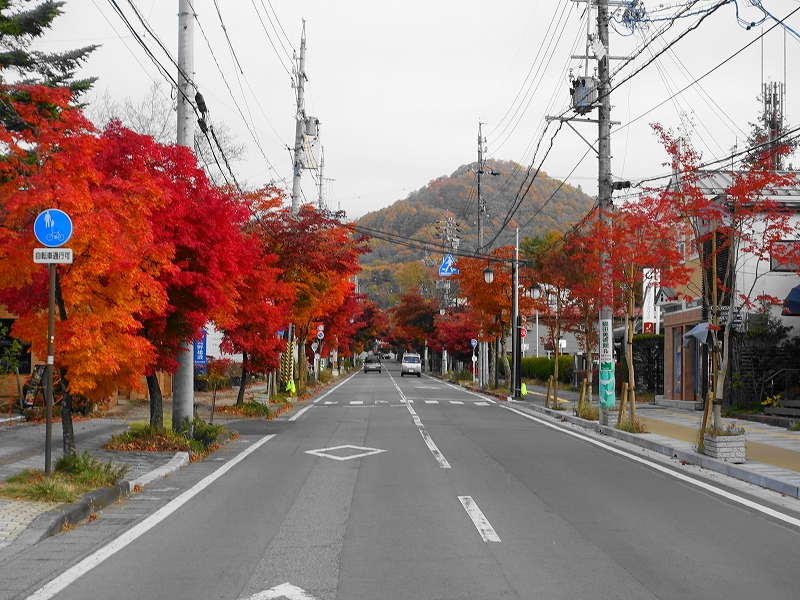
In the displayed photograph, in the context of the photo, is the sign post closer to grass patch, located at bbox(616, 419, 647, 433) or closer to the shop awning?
grass patch, located at bbox(616, 419, 647, 433)

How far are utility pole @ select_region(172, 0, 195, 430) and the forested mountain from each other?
65.0 metres

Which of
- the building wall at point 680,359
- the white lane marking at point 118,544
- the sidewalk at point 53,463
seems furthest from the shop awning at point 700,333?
the white lane marking at point 118,544

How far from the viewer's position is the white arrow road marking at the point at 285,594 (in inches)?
242

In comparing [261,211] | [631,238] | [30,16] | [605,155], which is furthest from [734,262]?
[30,16]

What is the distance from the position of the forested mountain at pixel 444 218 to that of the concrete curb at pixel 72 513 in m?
70.9

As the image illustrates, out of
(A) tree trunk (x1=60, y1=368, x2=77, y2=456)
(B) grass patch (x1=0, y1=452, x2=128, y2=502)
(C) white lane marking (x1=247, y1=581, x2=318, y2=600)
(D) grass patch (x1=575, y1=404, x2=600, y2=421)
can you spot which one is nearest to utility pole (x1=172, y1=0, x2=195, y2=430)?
(A) tree trunk (x1=60, y1=368, x2=77, y2=456)

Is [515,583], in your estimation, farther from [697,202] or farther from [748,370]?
[748,370]

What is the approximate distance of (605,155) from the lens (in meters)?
22.0

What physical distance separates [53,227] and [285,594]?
214 inches

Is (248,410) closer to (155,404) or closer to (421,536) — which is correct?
(155,404)

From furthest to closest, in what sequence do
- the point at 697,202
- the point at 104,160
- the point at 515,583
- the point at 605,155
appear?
the point at 605,155, the point at 697,202, the point at 104,160, the point at 515,583

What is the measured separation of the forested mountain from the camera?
312ft

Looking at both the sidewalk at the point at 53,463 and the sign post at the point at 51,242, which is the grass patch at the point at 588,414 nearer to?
the sidewalk at the point at 53,463

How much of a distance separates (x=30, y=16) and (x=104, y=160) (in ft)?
33.0
